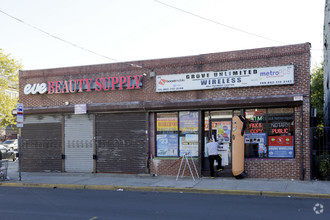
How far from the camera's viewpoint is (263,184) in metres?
12.7

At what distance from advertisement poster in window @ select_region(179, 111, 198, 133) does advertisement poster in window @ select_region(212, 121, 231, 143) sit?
88 centimetres

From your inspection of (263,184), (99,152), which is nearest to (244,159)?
(263,184)

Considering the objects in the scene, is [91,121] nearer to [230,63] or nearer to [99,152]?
[99,152]

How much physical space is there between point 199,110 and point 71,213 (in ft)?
26.4

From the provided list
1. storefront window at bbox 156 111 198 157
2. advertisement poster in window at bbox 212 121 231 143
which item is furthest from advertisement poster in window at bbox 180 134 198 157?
advertisement poster in window at bbox 212 121 231 143

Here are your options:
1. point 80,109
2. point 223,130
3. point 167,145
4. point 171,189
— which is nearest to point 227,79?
point 223,130

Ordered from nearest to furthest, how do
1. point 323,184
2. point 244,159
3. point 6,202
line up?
point 6,202
point 323,184
point 244,159

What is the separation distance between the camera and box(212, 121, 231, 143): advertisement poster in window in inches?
595

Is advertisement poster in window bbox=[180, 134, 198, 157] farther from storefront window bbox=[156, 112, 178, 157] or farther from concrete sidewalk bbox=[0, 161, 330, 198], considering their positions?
concrete sidewalk bbox=[0, 161, 330, 198]

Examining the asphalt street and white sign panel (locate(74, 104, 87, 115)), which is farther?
white sign panel (locate(74, 104, 87, 115))

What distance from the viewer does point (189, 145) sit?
51.2 feet

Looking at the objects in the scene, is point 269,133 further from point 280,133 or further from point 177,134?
point 177,134

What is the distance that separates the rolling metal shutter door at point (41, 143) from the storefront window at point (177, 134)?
5528 mm

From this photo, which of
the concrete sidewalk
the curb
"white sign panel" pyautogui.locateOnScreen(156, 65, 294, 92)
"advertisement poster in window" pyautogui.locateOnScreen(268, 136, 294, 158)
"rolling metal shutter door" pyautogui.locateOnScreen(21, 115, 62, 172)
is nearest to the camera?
the curb
